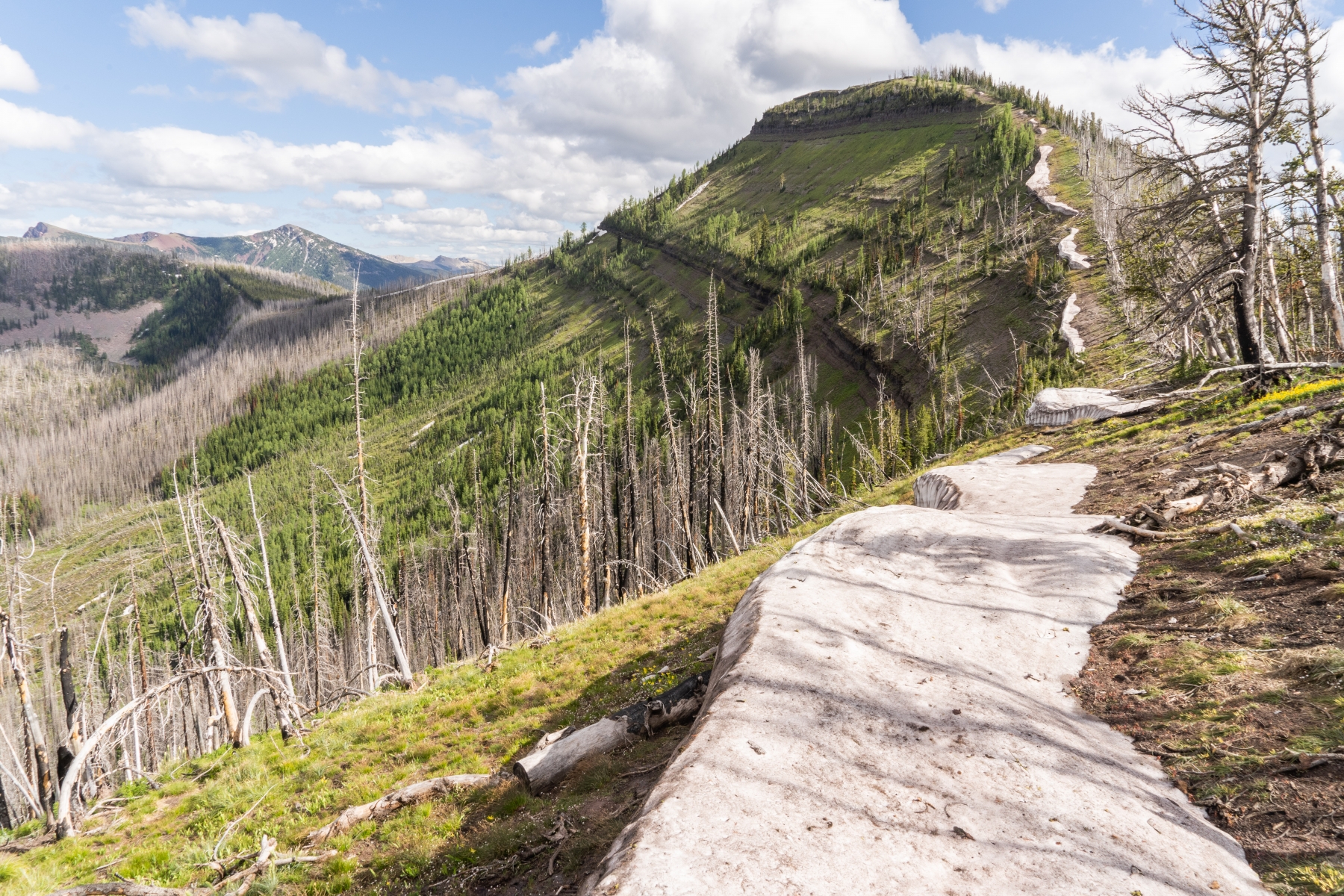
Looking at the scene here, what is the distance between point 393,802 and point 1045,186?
4608 inches

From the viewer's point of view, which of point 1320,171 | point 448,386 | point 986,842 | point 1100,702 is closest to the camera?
point 986,842

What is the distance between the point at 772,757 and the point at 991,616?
5499 mm

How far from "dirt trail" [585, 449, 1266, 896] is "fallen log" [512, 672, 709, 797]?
4.76 ft

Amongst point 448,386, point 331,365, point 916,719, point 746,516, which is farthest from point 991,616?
point 331,365

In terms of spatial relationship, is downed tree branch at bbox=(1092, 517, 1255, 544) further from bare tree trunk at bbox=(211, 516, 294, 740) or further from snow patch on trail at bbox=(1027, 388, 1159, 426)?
bare tree trunk at bbox=(211, 516, 294, 740)

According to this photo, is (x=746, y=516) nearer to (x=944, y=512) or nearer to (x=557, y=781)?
(x=944, y=512)

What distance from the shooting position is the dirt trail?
4.76m

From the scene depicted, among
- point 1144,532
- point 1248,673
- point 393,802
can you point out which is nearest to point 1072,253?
point 1144,532

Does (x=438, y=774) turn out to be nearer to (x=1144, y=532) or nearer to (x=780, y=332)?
(x=1144, y=532)

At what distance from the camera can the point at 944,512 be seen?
1380 centimetres

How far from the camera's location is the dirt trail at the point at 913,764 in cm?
476

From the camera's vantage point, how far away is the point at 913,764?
608 cm

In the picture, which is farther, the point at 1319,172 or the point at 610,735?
the point at 1319,172

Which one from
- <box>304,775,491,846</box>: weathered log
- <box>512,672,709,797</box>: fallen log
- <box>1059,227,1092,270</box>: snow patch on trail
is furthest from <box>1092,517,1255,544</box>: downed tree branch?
<box>1059,227,1092,270</box>: snow patch on trail
